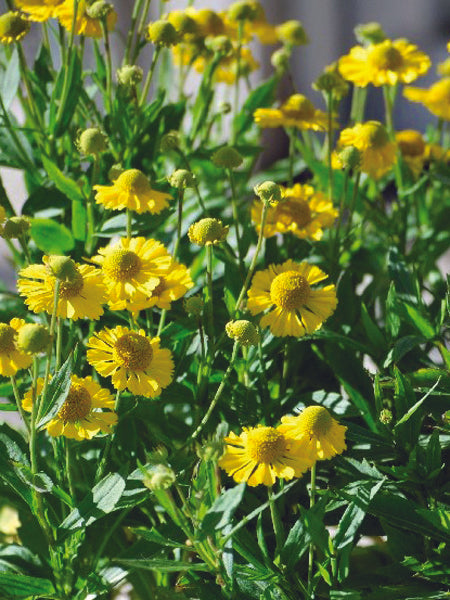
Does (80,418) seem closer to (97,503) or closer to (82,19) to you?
(97,503)

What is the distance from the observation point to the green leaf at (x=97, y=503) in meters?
0.59

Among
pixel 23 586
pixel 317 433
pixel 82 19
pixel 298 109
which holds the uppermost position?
pixel 82 19

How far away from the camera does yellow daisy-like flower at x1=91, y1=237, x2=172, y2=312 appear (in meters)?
0.66

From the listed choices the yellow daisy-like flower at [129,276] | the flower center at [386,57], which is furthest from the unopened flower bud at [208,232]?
the flower center at [386,57]

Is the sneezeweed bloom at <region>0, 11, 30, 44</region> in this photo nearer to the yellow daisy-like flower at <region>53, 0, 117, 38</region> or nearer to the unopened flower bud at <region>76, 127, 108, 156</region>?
the yellow daisy-like flower at <region>53, 0, 117, 38</region>

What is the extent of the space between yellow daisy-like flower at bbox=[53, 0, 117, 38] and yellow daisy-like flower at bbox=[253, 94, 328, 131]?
18 cm

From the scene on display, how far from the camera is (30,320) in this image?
795 mm

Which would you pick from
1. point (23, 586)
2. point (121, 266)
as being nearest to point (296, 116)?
point (121, 266)

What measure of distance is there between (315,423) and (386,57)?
0.51 meters

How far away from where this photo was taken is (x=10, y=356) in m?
0.61

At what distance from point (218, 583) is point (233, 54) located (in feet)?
2.08

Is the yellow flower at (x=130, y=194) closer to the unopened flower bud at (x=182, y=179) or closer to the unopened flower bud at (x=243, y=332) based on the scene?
the unopened flower bud at (x=182, y=179)

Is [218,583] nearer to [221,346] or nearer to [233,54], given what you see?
[221,346]

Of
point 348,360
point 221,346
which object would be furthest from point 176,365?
point 348,360
